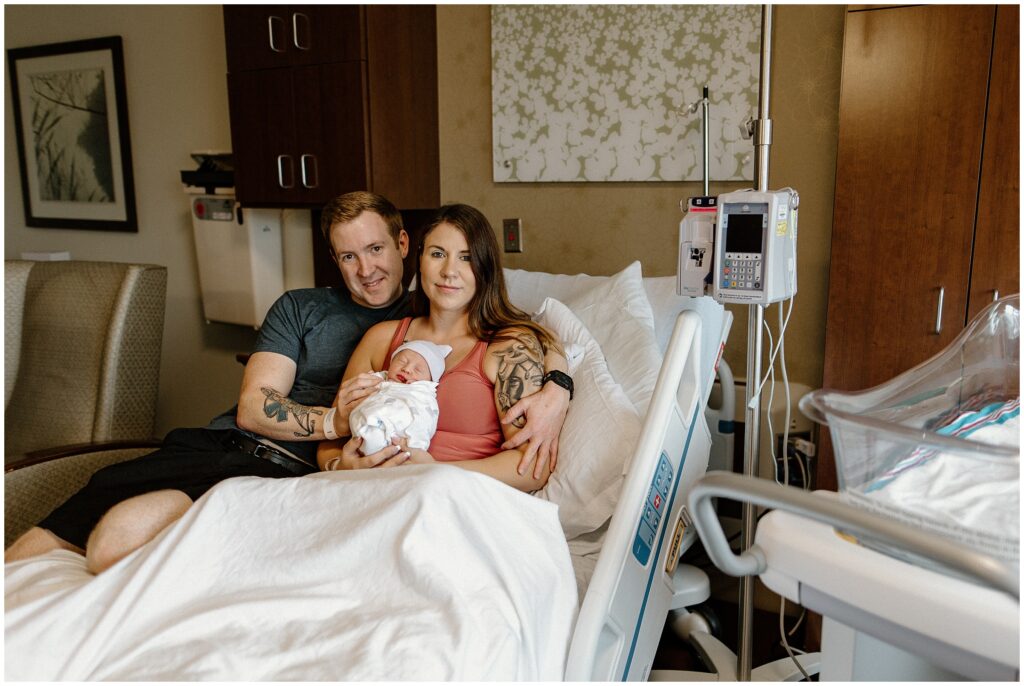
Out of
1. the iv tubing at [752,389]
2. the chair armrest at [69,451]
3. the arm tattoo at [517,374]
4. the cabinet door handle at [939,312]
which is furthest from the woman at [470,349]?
the cabinet door handle at [939,312]

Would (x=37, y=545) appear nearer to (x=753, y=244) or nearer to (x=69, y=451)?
(x=69, y=451)

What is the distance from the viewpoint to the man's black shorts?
1543 mm

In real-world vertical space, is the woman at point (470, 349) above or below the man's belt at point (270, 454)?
above

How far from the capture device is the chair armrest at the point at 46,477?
1845mm

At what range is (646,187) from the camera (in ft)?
7.73

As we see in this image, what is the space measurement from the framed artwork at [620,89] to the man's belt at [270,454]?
1.21 metres

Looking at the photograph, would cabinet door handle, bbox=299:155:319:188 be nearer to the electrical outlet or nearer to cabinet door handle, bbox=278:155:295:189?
cabinet door handle, bbox=278:155:295:189

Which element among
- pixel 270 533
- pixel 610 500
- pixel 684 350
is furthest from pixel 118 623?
pixel 684 350

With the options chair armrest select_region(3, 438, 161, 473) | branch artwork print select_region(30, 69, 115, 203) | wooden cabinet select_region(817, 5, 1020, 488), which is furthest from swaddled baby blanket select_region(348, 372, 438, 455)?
branch artwork print select_region(30, 69, 115, 203)

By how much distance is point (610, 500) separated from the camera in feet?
4.98

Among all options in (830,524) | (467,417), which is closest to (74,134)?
(467,417)

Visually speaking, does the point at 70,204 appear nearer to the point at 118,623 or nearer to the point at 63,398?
the point at 63,398

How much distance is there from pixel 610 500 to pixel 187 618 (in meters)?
0.78

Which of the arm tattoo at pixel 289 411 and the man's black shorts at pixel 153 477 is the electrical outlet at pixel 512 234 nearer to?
the arm tattoo at pixel 289 411
